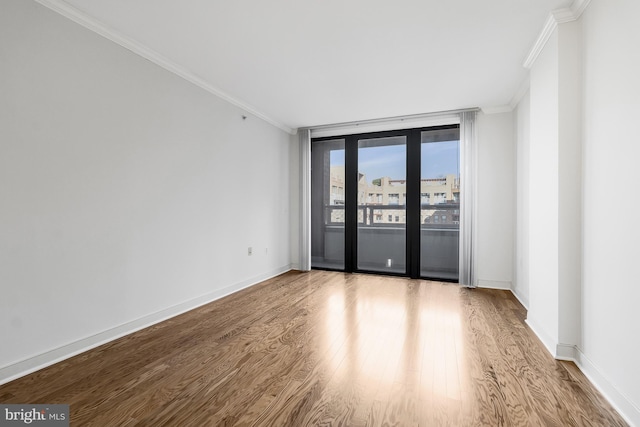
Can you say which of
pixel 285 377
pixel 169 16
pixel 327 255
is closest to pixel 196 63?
pixel 169 16

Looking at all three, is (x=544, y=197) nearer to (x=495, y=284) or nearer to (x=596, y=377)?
(x=596, y=377)

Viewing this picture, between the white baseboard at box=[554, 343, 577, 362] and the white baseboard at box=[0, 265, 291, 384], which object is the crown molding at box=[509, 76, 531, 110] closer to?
the white baseboard at box=[554, 343, 577, 362]

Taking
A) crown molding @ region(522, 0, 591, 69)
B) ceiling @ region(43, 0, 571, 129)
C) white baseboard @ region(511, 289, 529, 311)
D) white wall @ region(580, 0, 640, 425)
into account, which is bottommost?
white baseboard @ region(511, 289, 529, 311)

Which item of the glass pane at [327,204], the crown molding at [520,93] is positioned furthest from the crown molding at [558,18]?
the glass pane at [327,204]

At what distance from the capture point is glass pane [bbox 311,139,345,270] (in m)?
5.39

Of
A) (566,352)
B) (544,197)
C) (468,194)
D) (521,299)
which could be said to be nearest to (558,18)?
(544,197)

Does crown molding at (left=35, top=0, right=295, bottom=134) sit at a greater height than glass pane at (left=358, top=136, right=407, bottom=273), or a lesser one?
greater

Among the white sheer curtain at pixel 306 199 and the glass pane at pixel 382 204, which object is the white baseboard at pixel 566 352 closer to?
the glass pane at pixel 382 204

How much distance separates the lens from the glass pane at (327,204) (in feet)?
17.7

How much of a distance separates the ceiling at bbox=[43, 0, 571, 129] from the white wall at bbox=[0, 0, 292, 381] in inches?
13.4

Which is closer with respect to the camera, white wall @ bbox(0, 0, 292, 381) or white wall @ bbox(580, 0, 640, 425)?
white wall @ bbox(580, 0, 640, 425)

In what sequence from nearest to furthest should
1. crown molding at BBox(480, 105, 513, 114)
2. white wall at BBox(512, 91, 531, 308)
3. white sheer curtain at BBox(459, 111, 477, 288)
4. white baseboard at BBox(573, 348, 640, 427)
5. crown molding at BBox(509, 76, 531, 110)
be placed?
white baseboard at BBox(573, 348, 640, 427) < crown molding at BBox(509, 76, 531, 110) < white wall at BBox(512, 91, 531, 308) < crown molding at BBox(480, 105, 513, 114) < white sheer curtain at BBox(459, 111, 477, 288)

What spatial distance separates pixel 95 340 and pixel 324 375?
1946 mm

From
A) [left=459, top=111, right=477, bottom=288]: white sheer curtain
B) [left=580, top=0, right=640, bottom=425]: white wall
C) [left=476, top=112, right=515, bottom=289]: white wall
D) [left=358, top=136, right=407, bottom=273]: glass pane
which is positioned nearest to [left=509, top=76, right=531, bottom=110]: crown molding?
[left=476, top=112, right=515, bottom=289]: white wall
